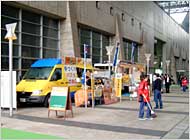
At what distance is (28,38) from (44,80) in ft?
25.3

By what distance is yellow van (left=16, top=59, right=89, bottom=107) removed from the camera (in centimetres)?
1552

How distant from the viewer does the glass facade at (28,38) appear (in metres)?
21.0

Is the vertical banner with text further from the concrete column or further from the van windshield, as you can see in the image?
the concrete column

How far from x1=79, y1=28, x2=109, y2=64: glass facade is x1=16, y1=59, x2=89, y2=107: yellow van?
1182cm

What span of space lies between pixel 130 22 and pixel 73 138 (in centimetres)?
3554

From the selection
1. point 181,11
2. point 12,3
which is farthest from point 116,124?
point 181,11

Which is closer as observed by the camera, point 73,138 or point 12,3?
point 73,138

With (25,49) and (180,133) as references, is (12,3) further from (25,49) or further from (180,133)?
(180,133)

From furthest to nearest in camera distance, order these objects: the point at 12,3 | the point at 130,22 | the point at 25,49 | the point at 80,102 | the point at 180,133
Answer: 1. the point at 130,22
2. the point at 25,49
3. the point at 12,3
4. the point at 80,102
5. the point at 180,133

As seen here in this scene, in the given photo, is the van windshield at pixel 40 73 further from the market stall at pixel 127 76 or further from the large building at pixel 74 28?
the market stall at pixel 127 76

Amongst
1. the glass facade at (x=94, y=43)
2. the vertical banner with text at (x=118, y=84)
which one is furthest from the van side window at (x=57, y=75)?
the glass facade at (x=94, y=43)

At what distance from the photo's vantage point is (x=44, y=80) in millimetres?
16047

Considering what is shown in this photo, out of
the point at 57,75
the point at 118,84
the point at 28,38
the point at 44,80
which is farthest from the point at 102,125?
the point at 28,38

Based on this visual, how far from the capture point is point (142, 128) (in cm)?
996
